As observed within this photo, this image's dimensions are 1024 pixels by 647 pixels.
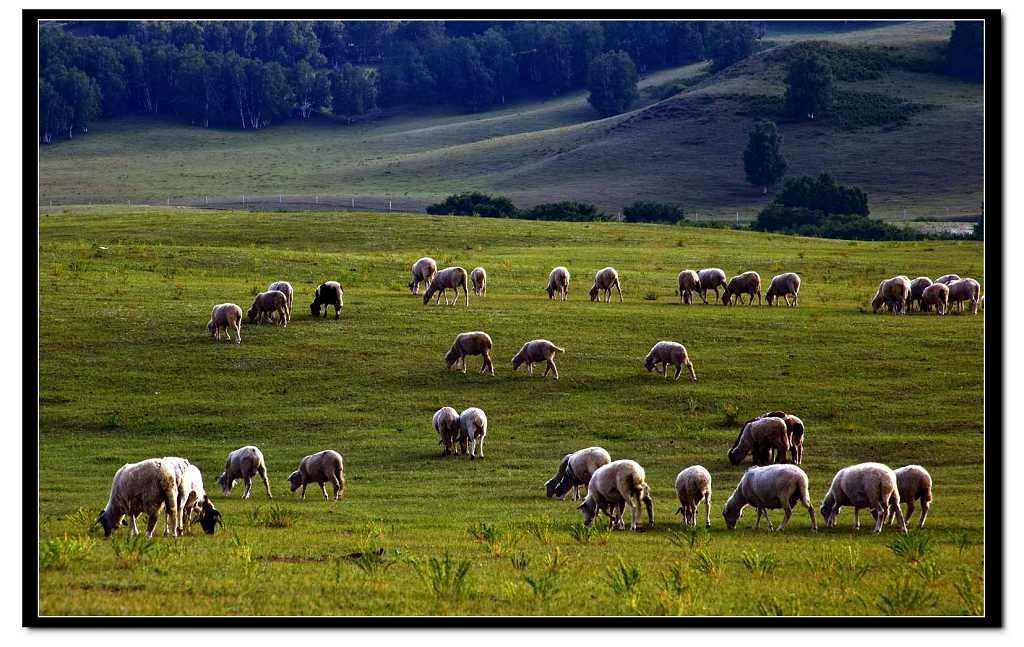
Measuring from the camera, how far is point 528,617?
12578 mm

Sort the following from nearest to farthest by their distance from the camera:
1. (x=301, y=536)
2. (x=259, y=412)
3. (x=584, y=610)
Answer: (x=584, y=610) → (x=301, y=536) → (x=259, y=412)

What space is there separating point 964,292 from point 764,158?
3391 inches

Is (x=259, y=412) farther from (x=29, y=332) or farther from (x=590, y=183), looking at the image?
(x=590, y=183)

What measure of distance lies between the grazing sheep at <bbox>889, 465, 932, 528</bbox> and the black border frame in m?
7.19

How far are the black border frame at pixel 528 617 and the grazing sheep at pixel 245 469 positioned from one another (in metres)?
11.0

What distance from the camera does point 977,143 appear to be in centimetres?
13238

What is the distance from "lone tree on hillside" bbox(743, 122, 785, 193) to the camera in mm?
128625

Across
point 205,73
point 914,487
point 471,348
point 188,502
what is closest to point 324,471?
point 188,502

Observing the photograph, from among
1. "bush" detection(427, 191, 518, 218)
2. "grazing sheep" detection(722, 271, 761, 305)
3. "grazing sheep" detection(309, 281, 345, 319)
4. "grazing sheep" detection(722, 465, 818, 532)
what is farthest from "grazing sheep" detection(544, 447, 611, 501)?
"bush" detection(427, 191, 518, 218)

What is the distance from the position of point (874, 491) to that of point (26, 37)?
1430cm

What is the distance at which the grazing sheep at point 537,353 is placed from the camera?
115 ft

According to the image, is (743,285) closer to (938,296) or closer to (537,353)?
(938,296)

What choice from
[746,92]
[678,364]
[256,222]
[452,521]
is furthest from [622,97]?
[452,521]

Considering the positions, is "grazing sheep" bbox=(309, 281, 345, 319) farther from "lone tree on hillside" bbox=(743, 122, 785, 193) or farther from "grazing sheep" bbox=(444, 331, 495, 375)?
"lone tree on hillside" bbox=(743, 122, 785, 193)
